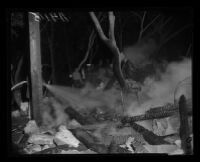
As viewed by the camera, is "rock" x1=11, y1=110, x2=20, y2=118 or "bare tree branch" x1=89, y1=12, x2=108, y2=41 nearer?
Result: "bare tree branch" x1=89, y1=12, x2=108, y2=41

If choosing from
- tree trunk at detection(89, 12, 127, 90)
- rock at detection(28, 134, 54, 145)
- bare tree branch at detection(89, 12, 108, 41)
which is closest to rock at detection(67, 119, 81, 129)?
rock at detection(28, 134, 54, 145)

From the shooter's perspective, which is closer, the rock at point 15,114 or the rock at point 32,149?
the rock at point 32,149

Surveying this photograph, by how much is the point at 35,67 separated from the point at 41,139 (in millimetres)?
1303

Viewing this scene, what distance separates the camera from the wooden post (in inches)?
222

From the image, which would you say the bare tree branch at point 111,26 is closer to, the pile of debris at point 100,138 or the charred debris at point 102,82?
the charred debris at point 102,82

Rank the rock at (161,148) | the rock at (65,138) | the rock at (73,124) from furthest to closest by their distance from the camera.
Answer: the rock at (73,124) < the rock at (65,138) < the rock at (161,148)

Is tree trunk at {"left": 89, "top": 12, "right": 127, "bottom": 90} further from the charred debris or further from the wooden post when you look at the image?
the wooden post

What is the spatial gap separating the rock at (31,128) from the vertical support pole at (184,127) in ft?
8.42

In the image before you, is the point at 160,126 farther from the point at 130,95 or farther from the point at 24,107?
the point at 24,107

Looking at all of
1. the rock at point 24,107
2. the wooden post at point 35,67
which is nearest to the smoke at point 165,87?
the wooden post at point 35,67

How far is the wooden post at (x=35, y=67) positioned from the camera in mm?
5637

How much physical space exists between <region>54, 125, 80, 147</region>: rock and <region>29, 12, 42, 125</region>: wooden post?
44 cm

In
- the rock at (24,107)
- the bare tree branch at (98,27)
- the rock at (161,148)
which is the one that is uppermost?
the bare tree branch at (98,27)

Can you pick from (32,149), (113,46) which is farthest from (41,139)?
(113,46)
